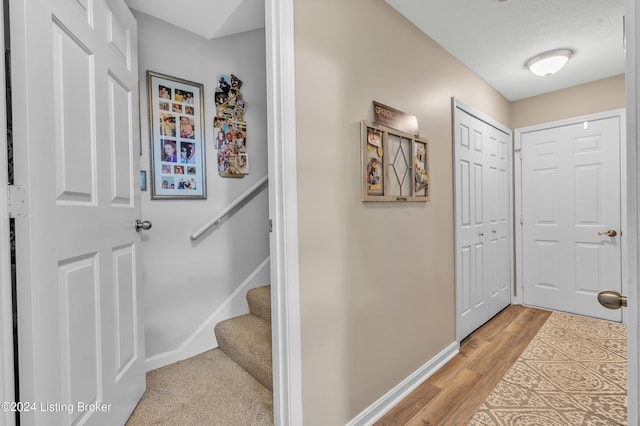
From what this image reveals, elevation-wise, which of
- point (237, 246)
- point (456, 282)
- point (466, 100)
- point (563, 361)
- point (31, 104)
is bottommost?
point (563, 361)

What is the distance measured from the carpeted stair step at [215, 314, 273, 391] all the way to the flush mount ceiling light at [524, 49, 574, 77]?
2.94 m

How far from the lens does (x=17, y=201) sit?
2.69ft

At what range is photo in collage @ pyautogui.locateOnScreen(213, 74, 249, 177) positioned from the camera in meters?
2.21

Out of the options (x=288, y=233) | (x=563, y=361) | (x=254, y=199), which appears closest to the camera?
(x=288, y=233)

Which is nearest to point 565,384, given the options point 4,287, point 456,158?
point 456,158

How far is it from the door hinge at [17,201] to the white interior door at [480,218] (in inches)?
96.2

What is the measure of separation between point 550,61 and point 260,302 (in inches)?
115

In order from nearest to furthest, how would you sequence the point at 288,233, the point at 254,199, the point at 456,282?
the point at 288,233
the point at 456,282
the point at 254,199

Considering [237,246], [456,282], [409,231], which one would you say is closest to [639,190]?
[409,231]

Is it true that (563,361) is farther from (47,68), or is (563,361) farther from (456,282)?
(47,68)

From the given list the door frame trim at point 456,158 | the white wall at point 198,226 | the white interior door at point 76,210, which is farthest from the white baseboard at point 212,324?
the door frame trim at point 456,158

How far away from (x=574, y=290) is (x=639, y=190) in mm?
3300

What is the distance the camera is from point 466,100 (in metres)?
2.50

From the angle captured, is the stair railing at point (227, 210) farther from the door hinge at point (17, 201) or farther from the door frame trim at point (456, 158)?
the door frame trim at point (456, 158)
